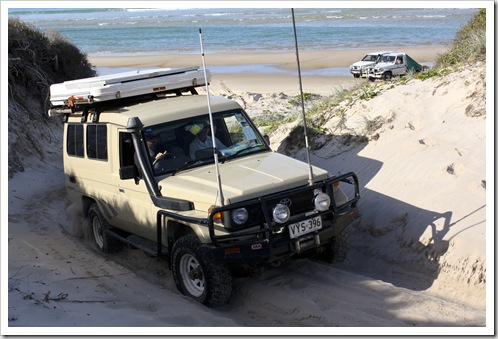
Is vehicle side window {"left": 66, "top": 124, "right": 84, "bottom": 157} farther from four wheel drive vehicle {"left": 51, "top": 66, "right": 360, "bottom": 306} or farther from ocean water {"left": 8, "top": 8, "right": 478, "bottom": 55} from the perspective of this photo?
ocean water {"left": 8, "top": 8, "right": 478, "bottom": 55}

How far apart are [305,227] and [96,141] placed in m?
3.48

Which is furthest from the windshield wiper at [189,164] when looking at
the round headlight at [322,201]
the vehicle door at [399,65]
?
the vehicle door at [399,65]

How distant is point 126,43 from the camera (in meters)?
57.7

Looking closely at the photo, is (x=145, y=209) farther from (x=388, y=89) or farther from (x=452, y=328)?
(x=388, y=89)

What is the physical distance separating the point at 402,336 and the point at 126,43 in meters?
54.1

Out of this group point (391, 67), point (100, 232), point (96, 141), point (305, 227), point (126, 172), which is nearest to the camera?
point (305, 227)

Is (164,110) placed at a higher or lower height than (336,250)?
higher

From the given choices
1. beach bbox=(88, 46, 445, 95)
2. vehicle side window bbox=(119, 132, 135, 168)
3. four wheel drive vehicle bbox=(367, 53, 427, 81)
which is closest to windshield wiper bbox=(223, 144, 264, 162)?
vehicle side window bbox=(119, 132, 135, 168)

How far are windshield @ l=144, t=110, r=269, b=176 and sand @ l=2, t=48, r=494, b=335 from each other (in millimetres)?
1522

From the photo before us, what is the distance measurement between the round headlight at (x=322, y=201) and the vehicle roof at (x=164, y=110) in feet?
6.61

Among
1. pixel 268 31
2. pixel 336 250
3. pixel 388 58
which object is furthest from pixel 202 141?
pixel 268 31

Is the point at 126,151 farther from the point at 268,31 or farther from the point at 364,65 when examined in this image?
the point at 268,31

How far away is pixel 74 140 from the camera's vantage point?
33.3 ft

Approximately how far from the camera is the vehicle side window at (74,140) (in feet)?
32.5
